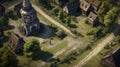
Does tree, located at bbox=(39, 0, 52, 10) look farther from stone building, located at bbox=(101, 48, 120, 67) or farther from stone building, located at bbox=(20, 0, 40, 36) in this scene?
stone building, located at bbox=(101, 48, 120, 67)

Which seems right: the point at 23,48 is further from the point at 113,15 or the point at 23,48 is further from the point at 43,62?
the point at 113,15

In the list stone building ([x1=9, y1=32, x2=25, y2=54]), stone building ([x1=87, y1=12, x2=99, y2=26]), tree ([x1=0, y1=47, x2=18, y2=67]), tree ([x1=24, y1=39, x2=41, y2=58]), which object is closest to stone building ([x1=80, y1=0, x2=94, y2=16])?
stone building ([x1=87, y1=12, x2=99, y2=26])

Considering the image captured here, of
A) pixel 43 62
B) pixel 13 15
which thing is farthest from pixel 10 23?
pixel 43 62

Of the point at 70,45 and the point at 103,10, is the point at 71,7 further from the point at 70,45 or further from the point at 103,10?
the point at 70,45

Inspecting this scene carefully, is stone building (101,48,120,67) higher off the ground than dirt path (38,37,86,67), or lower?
lower

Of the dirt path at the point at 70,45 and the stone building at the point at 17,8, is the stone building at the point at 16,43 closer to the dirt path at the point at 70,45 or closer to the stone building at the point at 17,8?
the dirt path at the point at 70,45

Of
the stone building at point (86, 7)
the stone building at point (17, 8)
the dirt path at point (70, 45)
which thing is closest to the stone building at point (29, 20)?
the stone building at point (17, 8)

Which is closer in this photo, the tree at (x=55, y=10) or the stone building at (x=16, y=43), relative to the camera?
the stone building at (x=16, y=43)
